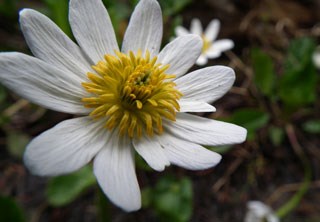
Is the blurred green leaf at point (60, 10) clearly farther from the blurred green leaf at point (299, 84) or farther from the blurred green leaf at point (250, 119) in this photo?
the blurred green leaf at point (299, 84)

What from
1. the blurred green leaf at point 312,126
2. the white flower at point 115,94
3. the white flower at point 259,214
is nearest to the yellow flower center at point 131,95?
the white flower at point 115,94

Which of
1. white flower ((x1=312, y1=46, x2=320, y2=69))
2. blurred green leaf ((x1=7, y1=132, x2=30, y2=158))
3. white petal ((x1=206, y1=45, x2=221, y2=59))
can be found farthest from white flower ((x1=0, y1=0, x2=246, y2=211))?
white flower ((x1=312, y1=46, x2=320, y2=69))

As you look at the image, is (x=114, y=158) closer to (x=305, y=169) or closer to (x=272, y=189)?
(x=272, y=189)

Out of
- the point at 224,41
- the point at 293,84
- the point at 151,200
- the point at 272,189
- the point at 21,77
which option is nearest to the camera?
the point at 21,77

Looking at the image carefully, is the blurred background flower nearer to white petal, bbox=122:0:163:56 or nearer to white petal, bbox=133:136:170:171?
white petal, bbox=133:136:170:171

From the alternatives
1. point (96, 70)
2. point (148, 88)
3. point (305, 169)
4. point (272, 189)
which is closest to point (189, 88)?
point (148, 88)

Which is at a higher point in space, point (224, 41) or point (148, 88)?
point (148, 88)

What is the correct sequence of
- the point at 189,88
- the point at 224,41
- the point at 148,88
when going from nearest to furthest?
the point at 148,88, the point at 189,88, the point at 224,41

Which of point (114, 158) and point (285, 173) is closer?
point (114, 158)

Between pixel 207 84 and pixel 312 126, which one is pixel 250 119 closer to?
pixel 312 126
